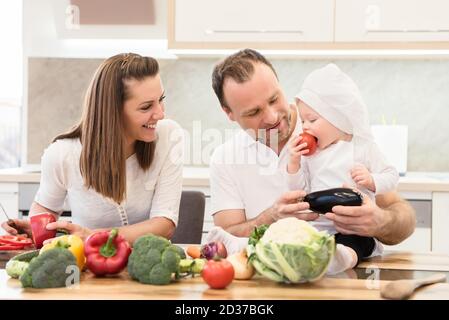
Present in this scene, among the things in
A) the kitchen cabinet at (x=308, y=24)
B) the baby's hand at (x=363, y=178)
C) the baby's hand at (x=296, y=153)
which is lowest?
the baby's hand at (x=363, y=178)

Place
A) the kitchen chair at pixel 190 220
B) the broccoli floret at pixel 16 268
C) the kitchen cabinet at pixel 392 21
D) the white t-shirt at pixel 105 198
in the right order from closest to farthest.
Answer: the broccoli floret at pixel 16 268, the white t-shirt at pixel 105 198, the kitchen chair at pixel 190 220, the kitchen cabinet at pixel 392 21

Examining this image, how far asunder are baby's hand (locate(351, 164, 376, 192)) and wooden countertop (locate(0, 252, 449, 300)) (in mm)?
338

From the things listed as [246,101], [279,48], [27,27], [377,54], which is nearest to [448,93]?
[377,54]

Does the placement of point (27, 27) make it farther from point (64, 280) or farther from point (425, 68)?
point (64, 280)

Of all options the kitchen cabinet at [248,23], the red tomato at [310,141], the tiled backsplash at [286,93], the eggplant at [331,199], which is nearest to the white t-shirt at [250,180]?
the red tomato at [310,141]

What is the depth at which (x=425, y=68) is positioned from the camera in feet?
11.2

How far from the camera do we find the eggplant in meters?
1.47

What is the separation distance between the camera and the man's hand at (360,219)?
149 centimetres

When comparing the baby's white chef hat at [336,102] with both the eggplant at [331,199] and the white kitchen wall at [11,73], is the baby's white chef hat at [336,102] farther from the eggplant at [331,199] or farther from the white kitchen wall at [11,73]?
the white kitchen wall at [11,73]

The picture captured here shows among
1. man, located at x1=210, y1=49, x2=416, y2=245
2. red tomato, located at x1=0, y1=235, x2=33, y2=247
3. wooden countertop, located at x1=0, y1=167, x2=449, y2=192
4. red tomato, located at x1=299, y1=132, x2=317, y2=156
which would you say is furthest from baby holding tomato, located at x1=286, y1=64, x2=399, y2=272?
wooden countertop, located at x1=0, y1=167, x2=449, y2=192

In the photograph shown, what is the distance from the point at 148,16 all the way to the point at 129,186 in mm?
1547

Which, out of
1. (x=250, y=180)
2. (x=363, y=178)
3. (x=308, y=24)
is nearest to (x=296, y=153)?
(x=363, y=178)

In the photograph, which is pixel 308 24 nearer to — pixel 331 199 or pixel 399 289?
pixel 331 199

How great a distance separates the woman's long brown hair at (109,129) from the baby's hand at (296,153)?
1.75 feet
